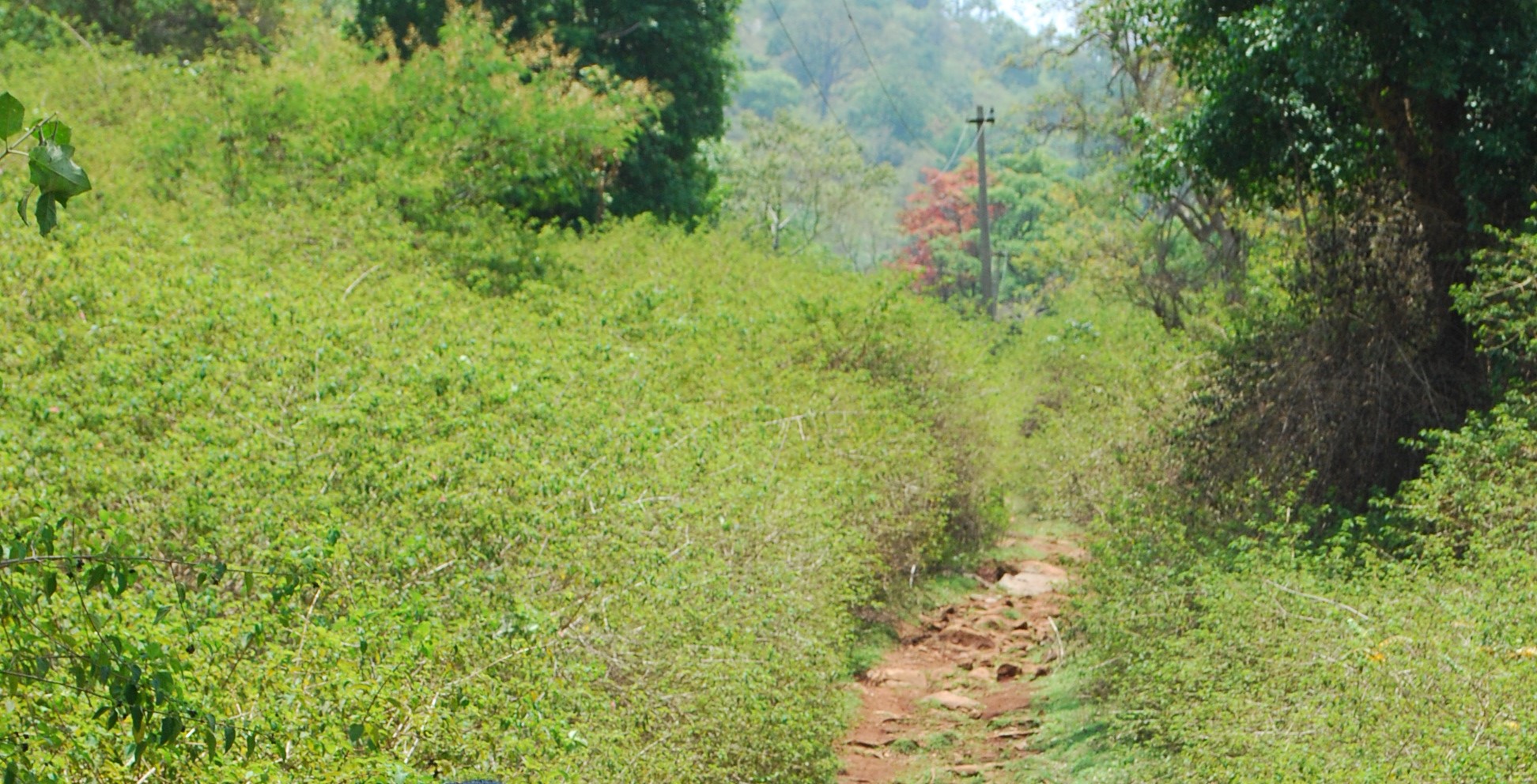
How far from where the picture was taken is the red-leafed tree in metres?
46.7

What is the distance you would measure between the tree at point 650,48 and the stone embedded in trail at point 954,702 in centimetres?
1133

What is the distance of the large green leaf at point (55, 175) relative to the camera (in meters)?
2.61

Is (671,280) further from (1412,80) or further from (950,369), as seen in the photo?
(1412,80)

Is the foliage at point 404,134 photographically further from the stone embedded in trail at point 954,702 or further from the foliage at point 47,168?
the foliage at point 47,168

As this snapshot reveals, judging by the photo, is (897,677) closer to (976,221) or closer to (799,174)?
(799,174)

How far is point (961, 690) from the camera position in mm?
10820

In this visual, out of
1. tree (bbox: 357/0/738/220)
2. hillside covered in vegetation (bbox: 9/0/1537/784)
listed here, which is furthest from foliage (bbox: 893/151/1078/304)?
hillside covered in vegetation (bbox: 9/0/1537/784)

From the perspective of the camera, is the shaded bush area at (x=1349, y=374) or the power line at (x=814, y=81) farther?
the power line at (x=814, y=81)

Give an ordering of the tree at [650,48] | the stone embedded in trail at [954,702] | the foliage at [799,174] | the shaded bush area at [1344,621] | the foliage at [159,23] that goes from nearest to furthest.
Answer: the shaded bush area at [1344,621]
the stone embedded in trail at [954,702]
the foliage at [159,23]
the tree at [650,48]
the foliage at [799,174]

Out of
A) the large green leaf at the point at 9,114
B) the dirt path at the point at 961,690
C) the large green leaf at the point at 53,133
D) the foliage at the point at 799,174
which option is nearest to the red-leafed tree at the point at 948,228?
the foliage at the point at 799,174

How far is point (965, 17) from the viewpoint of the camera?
381 ft

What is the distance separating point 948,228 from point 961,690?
38641 mm

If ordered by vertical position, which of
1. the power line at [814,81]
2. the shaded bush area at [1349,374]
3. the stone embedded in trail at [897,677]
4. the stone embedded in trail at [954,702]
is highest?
the power line at [814,81]

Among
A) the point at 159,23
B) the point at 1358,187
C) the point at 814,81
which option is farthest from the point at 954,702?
the point at 814,81
